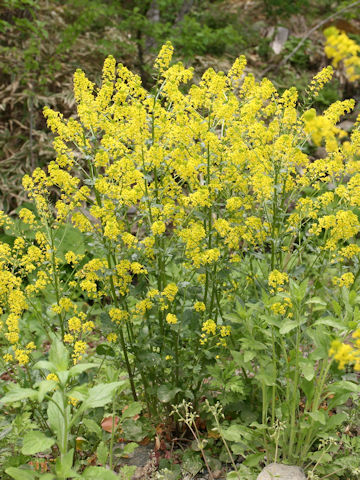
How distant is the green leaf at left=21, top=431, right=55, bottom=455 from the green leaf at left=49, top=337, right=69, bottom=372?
0.28 meters

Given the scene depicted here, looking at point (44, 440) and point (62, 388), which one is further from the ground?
point (62, 388)

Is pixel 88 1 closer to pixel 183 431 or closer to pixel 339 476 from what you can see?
pixel 183 431

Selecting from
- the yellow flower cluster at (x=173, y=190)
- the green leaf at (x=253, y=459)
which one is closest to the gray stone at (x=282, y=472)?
the green leaf at (x=253, y=459)

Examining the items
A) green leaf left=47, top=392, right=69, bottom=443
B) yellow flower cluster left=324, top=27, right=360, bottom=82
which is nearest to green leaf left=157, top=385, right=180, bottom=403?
green leaf left=47, top=392, right=69, bottom=443

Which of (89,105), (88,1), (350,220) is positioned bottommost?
(350,220)

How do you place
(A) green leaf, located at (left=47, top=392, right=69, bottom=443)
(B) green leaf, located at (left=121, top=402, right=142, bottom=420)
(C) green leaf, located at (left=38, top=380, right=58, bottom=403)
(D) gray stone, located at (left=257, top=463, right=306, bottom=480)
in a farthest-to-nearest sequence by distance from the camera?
(B) green leaf, located at (left=121, top=402, right=142, bottom=420)
(D) gray stone, located at (left=257, top=463, right=306, bottom=480)
(A) green leaf, located at (left=47, top=392, right=69, bottom=443)
(C) green leaf, located at (left=38, top=380, right=58, bottom=403)

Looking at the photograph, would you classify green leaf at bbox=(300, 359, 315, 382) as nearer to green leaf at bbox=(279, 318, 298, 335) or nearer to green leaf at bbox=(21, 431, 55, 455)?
green leaf at bbox=(279, 318, 298, 335)

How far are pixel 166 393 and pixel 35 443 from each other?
0.80m

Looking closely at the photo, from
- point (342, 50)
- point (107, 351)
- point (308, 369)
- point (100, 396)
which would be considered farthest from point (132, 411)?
point (342, 50)

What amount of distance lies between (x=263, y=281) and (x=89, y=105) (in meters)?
1.30

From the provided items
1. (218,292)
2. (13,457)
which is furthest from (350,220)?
(13,457)

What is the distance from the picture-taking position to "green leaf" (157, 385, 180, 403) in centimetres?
248

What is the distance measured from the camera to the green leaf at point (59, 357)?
2.05 meters

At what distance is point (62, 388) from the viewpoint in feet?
6.39
